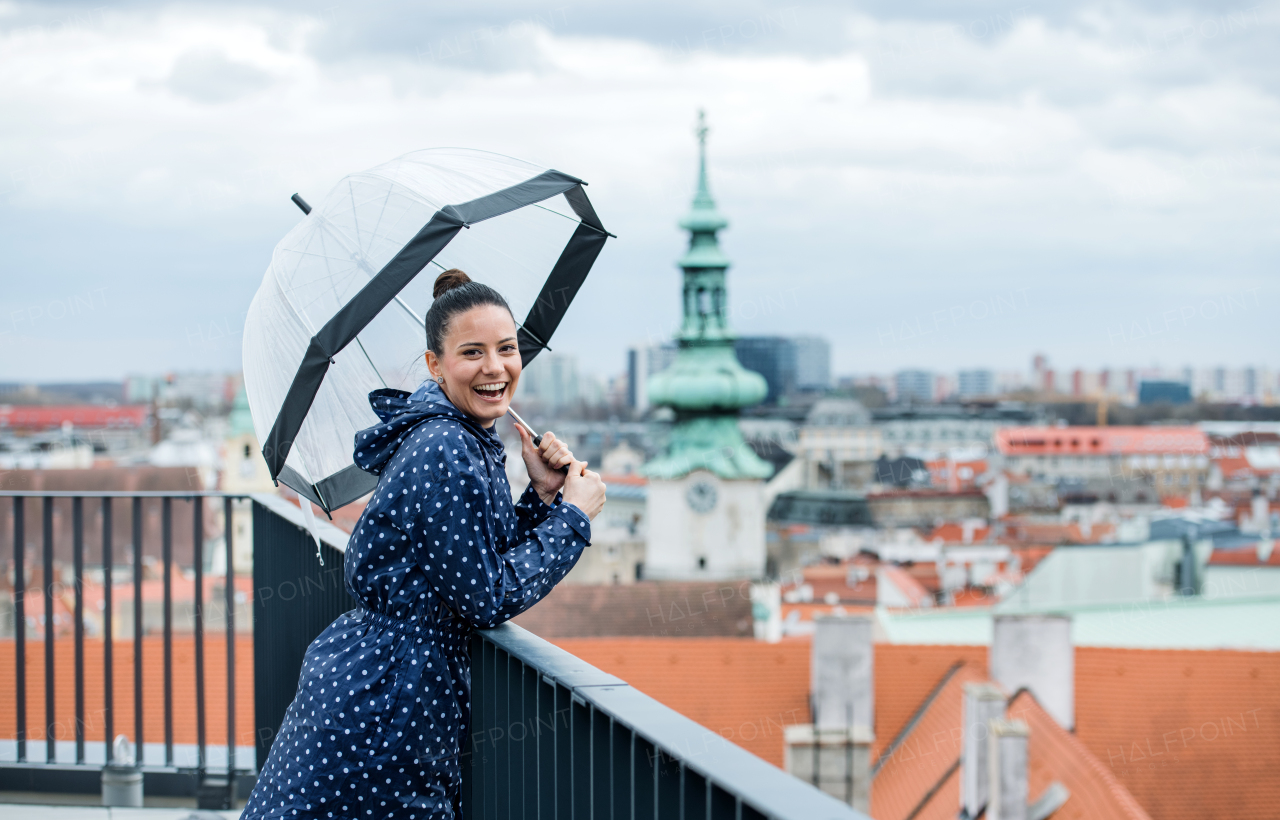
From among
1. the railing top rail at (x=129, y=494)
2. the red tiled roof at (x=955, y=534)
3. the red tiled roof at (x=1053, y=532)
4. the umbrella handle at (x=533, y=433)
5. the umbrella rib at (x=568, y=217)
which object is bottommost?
the red tiled roof at (x=955, y=534)

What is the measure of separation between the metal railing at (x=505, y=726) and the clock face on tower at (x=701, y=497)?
5753 cm

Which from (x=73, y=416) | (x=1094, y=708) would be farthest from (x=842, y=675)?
(x=73, y=416)

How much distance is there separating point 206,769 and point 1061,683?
16.3m

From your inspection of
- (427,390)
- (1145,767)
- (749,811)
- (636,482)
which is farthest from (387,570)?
(636,482)

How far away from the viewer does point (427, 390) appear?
255cm

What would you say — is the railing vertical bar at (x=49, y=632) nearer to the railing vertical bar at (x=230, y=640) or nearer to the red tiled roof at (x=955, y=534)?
the railing vertical bar at (x=230, y=640)

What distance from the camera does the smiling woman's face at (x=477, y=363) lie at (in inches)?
98.1

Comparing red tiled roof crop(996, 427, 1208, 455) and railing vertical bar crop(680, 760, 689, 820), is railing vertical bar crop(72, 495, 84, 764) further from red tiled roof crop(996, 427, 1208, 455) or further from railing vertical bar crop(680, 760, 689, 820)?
red tiled roof crop(996, 427, 1208, 455)

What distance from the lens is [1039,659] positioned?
18828mm

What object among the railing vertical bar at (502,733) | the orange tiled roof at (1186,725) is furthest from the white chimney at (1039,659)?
the railing vertical bar at (502,733)

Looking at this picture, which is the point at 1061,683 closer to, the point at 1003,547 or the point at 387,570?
the point at 387,570

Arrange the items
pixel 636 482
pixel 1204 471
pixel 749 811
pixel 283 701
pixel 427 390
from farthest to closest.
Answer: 1. pixel 1204 471
2. pixel 636 482
3. pixel 283 701
4. pixel 427 390
5. pixel 749 811

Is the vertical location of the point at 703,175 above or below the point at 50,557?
above

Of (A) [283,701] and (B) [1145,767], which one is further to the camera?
(B) [1145,767]
